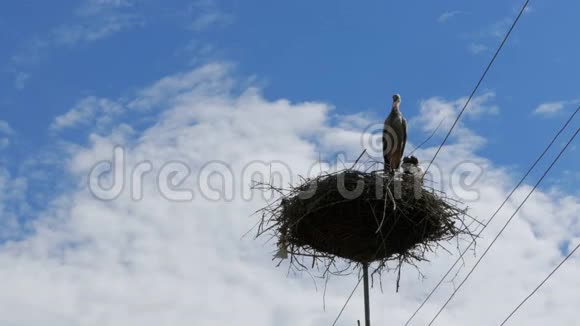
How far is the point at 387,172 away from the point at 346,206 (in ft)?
1.51

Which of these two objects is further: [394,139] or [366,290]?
[394,139]

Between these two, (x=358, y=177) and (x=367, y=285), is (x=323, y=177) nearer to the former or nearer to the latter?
(x=358, y=177)

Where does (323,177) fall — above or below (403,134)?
below

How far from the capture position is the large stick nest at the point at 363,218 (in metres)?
7.80

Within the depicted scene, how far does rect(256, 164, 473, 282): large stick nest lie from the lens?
25.6ft

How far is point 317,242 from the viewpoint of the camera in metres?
8.21

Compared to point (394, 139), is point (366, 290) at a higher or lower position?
lower

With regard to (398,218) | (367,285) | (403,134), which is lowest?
(367,285)

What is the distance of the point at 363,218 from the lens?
7.91 m

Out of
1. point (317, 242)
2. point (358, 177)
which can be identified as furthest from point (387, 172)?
point (317, 242)

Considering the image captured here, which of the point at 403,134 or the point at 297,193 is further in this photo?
the point at 403,134

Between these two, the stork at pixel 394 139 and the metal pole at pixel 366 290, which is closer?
the metal pole at pixel 366 290

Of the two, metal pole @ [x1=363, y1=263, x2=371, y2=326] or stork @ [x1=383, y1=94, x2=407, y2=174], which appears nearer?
metal pole @ [x1=363, y1=263, x2=371, y2=326]

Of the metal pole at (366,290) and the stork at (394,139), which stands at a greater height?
the stork at (394,139)
